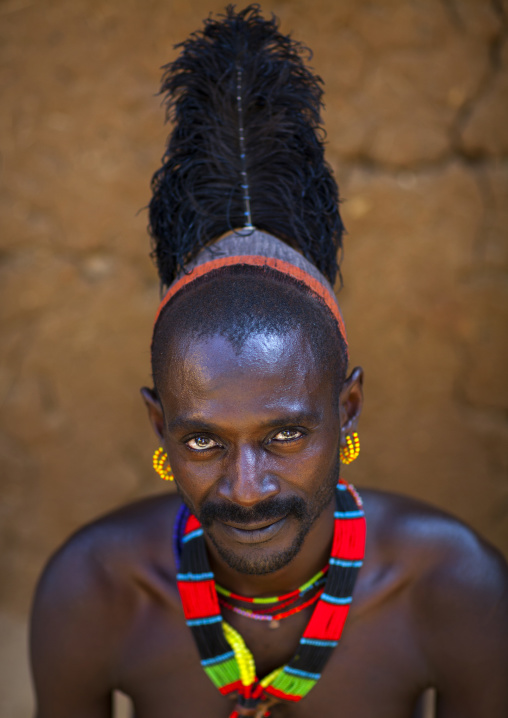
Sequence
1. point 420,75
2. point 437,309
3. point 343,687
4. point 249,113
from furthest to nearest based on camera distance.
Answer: point 437,309 < point 420,75 < point 343,687 < point 249,113

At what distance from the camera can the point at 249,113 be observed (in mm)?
1837

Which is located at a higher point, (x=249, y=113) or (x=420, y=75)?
(x=420, y=75)

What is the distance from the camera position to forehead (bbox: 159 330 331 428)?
4.92 feet

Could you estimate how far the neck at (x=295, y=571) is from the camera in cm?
190

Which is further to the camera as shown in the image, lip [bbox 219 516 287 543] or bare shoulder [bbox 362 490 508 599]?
bare shoulder [bbox 362 490 508 599]

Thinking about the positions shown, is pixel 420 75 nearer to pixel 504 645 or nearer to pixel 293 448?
pixel 293 448

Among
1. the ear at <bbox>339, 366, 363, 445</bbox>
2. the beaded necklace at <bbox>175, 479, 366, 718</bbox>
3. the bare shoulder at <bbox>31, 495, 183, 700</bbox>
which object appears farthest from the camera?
the bare shoulder at <bbox>31, 495, 183, 700</bbox>

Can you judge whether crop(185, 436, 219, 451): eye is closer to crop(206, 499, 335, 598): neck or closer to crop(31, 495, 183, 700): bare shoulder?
crop(206, 499, 335, 598): neck

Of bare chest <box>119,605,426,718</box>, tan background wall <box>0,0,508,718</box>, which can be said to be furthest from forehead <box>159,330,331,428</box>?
tan background wall <box>0,0,508,718</box>

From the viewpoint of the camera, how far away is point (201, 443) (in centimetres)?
159

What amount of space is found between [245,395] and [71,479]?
1761 mm

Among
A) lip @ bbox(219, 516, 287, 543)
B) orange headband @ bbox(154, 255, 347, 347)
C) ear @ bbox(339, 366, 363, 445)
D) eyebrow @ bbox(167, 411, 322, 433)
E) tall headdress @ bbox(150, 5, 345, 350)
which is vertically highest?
Answer: tall headdress @ bbox(150, 5, 345, 350)

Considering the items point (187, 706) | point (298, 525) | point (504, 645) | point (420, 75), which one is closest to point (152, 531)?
point (187, 706)

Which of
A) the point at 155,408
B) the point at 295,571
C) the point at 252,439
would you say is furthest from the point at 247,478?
the point at 295,571
